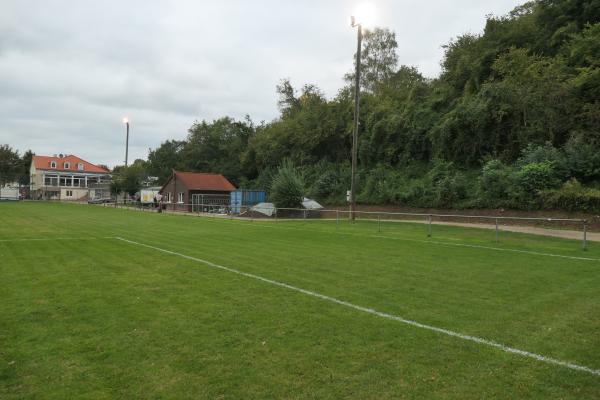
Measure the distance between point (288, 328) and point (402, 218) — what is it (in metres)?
25.8

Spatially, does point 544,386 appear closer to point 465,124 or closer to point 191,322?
point 191,322

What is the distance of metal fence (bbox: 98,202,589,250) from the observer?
1838 centimetres

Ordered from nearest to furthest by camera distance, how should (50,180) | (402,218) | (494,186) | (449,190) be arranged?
(494,186), (449,190), (402,218), (50,180)

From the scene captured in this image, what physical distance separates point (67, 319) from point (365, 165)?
39045mm

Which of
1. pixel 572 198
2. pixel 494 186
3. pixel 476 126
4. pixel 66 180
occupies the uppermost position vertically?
pixel 476 126

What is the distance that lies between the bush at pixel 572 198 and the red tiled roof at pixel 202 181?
34.3m

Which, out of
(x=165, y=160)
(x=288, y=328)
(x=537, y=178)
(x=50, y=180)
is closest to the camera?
(x=288, y=328)

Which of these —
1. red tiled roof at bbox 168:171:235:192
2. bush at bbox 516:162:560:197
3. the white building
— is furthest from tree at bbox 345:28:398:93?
the white building

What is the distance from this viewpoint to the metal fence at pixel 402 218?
18381mm

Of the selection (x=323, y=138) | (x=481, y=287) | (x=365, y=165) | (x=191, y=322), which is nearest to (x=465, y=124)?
(x=365, y=165)

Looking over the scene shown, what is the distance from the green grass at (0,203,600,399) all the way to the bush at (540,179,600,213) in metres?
12.1

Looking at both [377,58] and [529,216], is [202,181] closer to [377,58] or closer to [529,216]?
[377,58]

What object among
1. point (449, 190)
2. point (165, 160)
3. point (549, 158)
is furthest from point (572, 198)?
point (165, 160)

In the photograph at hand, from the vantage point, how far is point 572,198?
2175 cm
